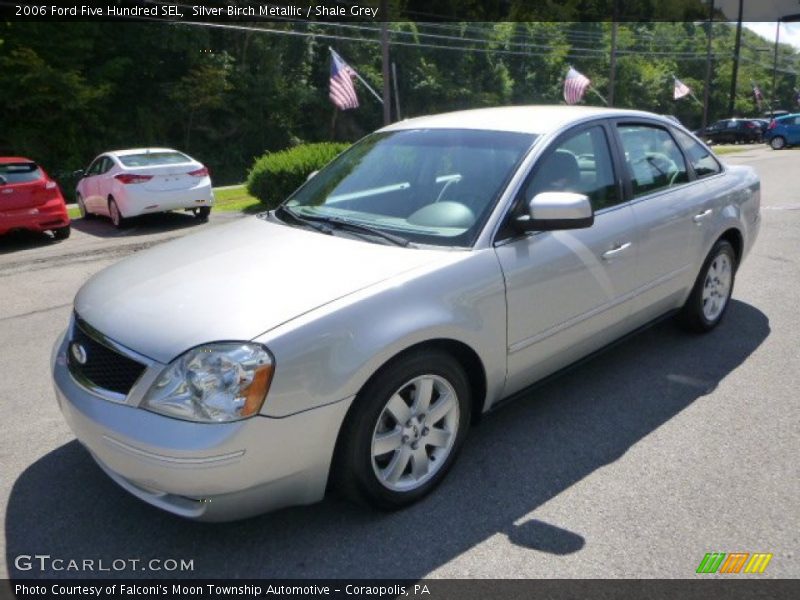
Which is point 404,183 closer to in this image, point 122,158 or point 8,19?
point 122,158

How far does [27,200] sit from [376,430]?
10020mm

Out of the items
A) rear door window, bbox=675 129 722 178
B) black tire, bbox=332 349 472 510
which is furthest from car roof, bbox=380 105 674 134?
black tire, bbox=332 349 472 510

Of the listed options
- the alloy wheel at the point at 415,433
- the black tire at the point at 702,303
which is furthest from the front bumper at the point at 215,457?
the black tire at the point at 702,303

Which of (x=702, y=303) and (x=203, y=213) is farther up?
(x=702, y=303)

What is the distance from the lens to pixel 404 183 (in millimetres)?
3729

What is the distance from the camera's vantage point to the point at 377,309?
2734 millimetres

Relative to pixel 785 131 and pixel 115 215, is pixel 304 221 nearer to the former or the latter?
pixel 115 215

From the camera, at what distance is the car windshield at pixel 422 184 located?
3.33 metres

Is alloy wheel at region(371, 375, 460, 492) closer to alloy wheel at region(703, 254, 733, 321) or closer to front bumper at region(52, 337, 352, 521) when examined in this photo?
front bumper at region(52, 337, 352, 521)

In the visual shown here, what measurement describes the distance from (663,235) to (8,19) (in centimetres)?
3510

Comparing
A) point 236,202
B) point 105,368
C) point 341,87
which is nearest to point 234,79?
point 341,87

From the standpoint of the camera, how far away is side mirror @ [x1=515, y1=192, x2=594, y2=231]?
313 cm

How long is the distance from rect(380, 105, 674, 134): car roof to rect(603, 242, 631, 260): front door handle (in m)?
0.73

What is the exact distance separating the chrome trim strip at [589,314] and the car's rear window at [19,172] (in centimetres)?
1015
